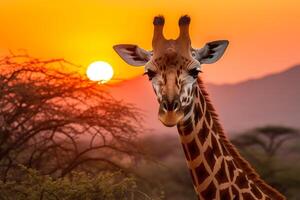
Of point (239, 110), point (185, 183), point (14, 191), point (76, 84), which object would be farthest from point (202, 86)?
point (239, 110)

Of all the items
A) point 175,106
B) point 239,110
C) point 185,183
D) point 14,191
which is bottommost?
point 239,110

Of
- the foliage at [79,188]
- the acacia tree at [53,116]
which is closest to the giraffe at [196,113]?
the foliage at [79,188]

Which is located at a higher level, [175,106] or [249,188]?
[175,106]

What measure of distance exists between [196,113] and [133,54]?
3.57ft

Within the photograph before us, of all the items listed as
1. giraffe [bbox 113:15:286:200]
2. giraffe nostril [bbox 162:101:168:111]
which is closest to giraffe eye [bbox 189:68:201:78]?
giraffe [bbox 113:15:286:200]

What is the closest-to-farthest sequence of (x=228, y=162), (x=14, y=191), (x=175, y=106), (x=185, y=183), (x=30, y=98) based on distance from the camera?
(x=175, y=106) → (x=228, y=162) → (x=14, y=191) → (x=30, y=98) → (x=185, y=183)

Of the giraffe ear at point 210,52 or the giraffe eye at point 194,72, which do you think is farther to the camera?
the giraffe ear at point 210,52

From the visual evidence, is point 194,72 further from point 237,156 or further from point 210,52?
point 237,156

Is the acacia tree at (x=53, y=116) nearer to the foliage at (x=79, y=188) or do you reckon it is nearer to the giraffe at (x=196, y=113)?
the foliage at (x=79, y=188)

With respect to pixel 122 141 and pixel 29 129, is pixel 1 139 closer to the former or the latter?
pixel 29 129

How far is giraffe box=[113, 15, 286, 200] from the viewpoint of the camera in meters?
9.10

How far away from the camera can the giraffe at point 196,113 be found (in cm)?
910

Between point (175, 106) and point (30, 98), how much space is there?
12949mm

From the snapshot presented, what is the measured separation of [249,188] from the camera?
982cm
